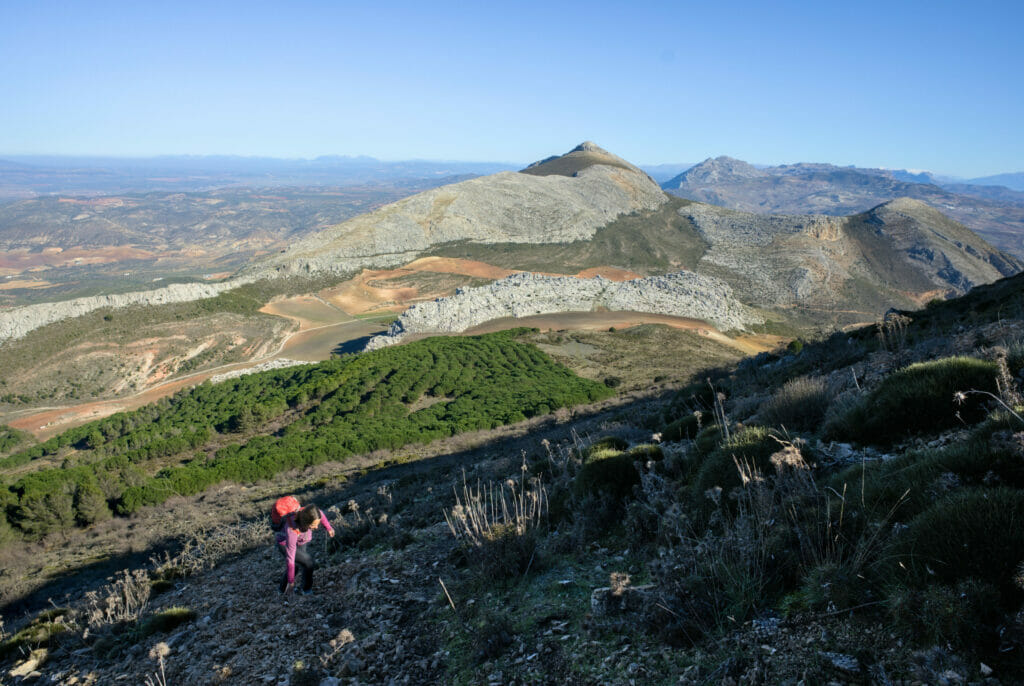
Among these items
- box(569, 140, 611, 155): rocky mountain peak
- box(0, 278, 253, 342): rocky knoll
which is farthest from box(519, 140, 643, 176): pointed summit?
box(0, 278, 253, 342): rocky knoll

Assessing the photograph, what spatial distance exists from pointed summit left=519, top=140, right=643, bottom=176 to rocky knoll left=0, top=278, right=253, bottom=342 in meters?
91.1

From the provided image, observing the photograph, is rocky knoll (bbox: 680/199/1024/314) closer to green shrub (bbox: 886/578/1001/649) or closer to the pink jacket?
the pink jacket

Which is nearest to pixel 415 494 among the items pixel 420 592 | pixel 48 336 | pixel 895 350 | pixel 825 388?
pixel 420 592

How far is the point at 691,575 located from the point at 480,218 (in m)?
95.1

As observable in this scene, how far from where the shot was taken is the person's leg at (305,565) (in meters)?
6.66

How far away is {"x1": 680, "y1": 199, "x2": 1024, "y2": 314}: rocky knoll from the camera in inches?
2874

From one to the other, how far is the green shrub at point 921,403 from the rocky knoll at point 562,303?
42691 millimetres

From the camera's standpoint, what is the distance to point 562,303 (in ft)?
182

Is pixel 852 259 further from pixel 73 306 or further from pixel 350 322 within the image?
pixel 73 306

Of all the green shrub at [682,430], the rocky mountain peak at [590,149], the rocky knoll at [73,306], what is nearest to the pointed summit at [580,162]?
the rocky mountain peak at [590,149]

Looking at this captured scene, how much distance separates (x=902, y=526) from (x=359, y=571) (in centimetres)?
625

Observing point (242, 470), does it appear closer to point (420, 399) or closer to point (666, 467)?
point (420, 399)

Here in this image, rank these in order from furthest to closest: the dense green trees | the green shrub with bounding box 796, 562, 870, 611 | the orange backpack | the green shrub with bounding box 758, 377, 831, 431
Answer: the dense green trees, the green shrub with bounding box 758, 377, 831, 431, the orange backpack, the green shrub with bounding box 796, 562, 870, 611

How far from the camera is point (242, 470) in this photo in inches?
806
